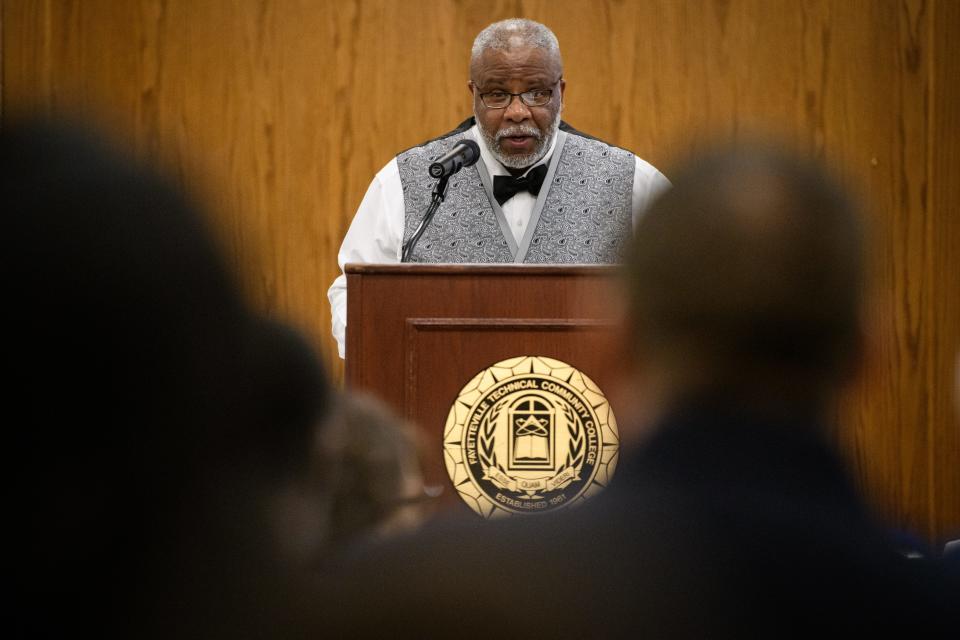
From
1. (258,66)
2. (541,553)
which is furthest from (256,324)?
(258,66)

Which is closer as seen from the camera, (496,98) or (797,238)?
(797,238)

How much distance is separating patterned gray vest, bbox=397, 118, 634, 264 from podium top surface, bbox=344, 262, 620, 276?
35.5 inches

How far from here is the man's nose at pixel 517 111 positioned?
3127mm

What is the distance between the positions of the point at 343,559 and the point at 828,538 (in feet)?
1.03

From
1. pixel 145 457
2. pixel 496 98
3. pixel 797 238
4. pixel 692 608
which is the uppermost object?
pixel 496 98

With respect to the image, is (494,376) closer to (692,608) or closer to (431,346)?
(431,346)

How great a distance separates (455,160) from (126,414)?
1.80 meters

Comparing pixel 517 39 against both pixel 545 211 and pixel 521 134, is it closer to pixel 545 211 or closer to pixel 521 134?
pixel 521 134

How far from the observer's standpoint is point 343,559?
2.39ft

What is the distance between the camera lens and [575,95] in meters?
4.16

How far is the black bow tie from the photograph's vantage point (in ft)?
10.3

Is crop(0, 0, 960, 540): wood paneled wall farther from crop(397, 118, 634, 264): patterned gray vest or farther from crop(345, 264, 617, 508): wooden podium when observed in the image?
crop(345, 264, 617, 508): wooden podium

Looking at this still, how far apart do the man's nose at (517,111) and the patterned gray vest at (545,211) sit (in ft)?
0.56

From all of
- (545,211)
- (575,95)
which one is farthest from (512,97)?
(575,95)
